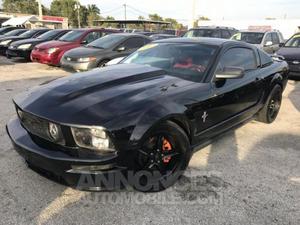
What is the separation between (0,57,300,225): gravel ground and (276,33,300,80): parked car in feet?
20.2

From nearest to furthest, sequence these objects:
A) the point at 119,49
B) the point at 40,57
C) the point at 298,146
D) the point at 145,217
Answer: the point at 145,217
the point at 298,146
the point at 119,49
the point at 40,57

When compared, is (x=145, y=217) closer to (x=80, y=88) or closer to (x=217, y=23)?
(x=80, y=88)

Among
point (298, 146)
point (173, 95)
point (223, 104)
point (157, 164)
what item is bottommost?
point (298, 146)

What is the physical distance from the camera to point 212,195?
3188mm

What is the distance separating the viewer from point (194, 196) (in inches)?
124

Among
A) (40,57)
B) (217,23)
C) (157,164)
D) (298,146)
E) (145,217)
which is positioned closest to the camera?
(145,217)

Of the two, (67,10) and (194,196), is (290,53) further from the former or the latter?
(67,10)

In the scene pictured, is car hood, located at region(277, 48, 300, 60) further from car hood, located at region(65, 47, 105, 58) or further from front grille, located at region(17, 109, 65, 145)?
front grille, located at region(17, 109, 65, 145)

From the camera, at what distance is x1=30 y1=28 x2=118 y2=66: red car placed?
11250 mm

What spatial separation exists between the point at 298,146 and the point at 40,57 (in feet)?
31.4

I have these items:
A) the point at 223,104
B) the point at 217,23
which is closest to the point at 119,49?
the point at 223,104

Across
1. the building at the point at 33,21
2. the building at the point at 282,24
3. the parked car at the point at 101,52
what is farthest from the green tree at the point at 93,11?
the parked car at the point at 101,52

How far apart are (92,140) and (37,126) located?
650 mm

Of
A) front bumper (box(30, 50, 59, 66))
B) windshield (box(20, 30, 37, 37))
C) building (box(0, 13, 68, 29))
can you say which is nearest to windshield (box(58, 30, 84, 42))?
front bumper (box(30, 50, 59, 66))
